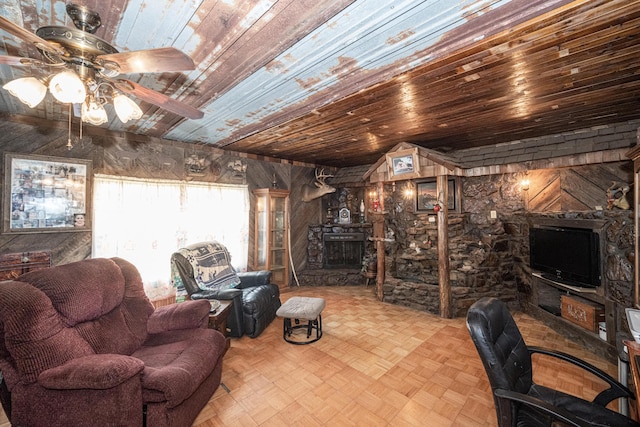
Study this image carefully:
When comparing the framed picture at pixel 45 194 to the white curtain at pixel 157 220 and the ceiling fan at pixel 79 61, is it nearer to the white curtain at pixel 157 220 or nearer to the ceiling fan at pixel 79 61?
the white curtain at pixel 157 220

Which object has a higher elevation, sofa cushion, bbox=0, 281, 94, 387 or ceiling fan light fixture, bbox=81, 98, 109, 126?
ceiling fan light fixture, bbox=81, 98, 109, 126

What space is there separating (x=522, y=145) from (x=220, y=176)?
4624mm

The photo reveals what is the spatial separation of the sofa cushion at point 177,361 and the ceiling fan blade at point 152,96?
5.44ft

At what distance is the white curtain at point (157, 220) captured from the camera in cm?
324

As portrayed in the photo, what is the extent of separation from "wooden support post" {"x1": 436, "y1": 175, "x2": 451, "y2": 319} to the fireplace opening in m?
1.92

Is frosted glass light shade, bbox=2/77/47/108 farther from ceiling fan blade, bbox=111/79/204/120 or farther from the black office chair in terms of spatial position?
the black office chair

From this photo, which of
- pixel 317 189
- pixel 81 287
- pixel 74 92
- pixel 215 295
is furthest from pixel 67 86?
pixel 317 189

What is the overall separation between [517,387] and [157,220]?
4075 mm

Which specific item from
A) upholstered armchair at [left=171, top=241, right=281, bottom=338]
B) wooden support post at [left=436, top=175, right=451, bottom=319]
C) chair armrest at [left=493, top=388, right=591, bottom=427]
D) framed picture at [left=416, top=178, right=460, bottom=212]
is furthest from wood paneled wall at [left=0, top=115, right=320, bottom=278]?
chair armrest at [left=493, top=388, right=591, bottom=427]

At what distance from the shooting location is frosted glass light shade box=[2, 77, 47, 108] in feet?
4.22

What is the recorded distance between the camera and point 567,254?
3178mm

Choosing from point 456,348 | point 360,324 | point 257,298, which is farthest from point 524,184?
point 257,298

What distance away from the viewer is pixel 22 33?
3.57 ft

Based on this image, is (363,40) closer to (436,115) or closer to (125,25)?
(125,25)
